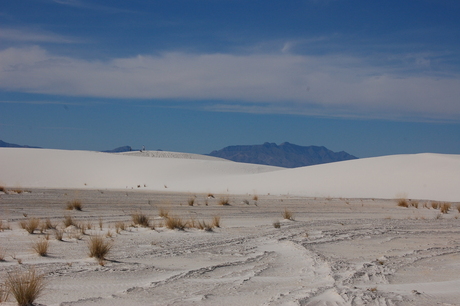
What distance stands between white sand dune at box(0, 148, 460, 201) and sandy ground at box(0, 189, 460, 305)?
22.4 m

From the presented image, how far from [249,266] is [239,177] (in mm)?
Answer: 40519

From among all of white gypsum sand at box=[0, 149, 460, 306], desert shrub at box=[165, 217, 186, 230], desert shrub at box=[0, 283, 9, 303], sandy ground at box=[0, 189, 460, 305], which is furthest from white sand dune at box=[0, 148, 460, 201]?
desert shrub at box=[0, 283, 9, 303]

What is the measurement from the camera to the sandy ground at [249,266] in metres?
5.75

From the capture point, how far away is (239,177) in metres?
48.2

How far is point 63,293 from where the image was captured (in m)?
5.75

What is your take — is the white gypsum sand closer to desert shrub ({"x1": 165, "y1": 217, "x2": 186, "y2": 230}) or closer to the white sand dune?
desert shrub ({"x1": 165, "y1": 217, "x2": 186, "y2": 230})

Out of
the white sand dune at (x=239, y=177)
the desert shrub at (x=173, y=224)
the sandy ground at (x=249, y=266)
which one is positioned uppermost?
the white sand dune at (x=239, y=177)

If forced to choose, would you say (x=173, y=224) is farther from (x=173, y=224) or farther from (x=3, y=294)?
(x=3, y=294)

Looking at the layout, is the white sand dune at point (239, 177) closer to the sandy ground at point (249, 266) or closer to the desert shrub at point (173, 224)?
the sandy ground at point (249, 266)

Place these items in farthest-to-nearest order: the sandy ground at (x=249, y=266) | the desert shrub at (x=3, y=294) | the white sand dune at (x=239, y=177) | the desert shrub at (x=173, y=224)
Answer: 1. the white sand dune at (x=239, y=177)
2. the desert shrub at (x=173, y=224)
3. the sandy ground at (x=249, y=266)
4. the desert shrub at (x=3, y=294)

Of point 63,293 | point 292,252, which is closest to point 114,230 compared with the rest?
point 292,252

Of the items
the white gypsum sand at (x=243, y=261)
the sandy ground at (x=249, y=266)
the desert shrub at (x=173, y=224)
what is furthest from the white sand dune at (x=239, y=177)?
the desert shrub at (x=173, y=224)

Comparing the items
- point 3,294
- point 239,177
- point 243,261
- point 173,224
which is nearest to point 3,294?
point 3,294

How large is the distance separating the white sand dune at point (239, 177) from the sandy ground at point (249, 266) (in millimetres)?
22421
